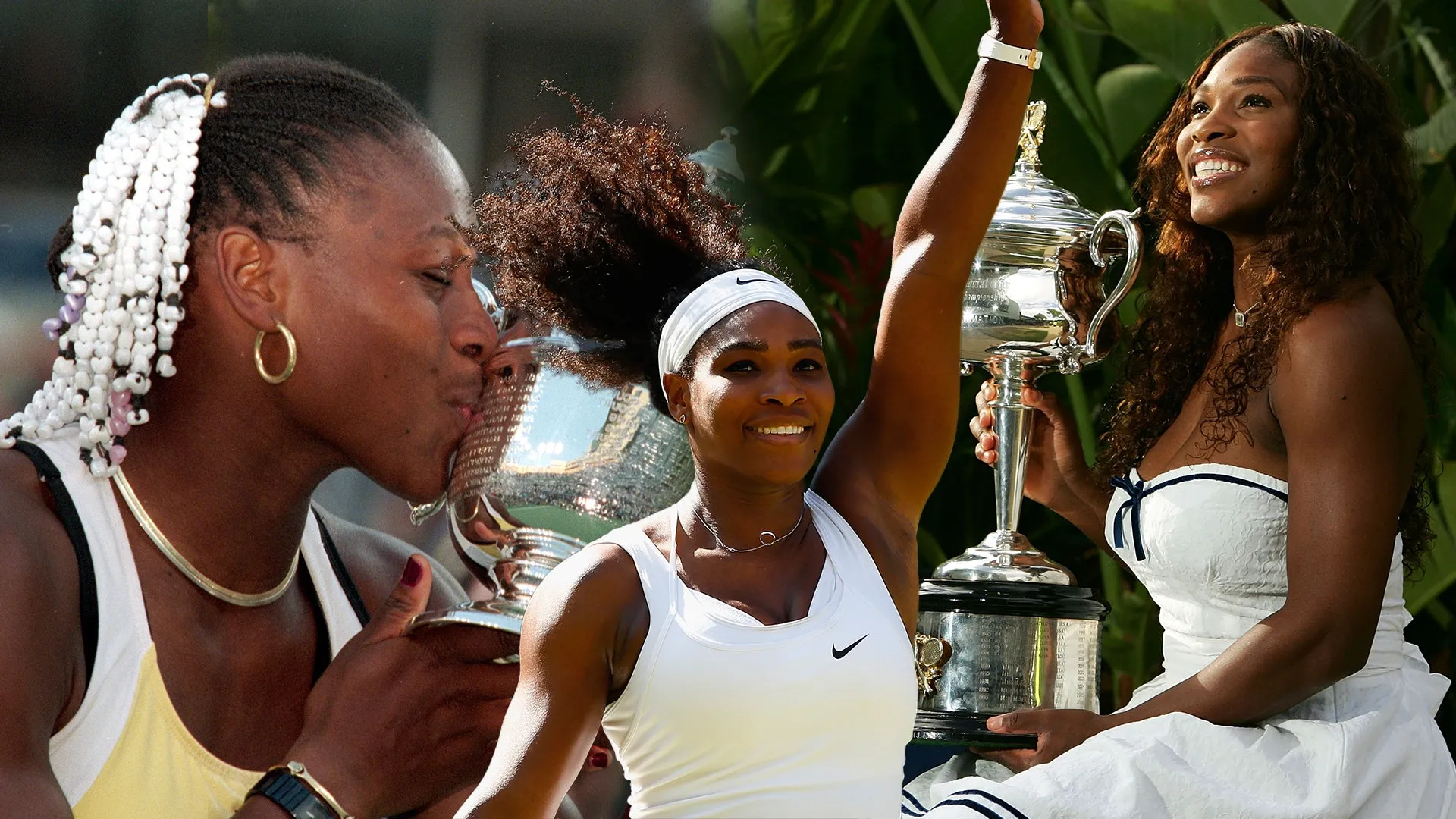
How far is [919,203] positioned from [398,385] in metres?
0.54

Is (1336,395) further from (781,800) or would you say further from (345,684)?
(345,684)

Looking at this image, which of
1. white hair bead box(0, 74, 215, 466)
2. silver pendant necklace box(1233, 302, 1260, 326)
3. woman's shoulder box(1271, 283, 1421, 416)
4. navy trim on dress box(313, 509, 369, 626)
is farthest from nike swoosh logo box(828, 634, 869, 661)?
silver pendant necklace box(1233, 302, 1260, 326)

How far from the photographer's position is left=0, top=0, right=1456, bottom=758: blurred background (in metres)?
2.19

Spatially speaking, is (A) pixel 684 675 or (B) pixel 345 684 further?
(B) pixel 345 684

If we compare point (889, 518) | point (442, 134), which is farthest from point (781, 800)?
point (442, 134)

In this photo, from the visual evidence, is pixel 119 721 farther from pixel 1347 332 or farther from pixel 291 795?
pixel 1347 332

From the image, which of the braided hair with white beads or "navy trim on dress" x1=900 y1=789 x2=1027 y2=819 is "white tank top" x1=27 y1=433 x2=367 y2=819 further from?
"navy trim on dress" x1=900 y1=789 x2=1027 y2=819

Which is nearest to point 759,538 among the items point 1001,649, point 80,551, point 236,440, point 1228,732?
point 236,440

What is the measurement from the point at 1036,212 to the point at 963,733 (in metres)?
0.79

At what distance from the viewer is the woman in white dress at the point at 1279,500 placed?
1.91 meters

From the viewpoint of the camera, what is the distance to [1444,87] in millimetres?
3518

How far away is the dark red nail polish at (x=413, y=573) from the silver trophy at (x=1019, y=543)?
964 mm

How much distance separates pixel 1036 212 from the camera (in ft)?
7.68

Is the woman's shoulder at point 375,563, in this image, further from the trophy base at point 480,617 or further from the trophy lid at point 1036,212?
the trophy lid at point 1036,212
